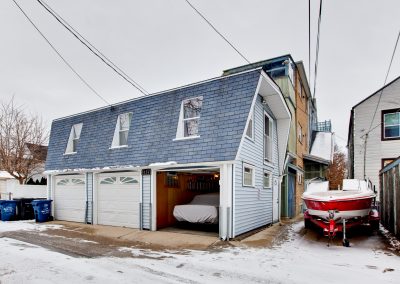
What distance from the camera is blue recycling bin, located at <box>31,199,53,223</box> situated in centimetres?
1280

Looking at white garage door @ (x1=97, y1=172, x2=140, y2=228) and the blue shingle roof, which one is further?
white garage door @ (x1=97, y1=172, x2=140, y2=228)

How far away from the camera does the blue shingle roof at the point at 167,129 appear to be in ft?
29.3

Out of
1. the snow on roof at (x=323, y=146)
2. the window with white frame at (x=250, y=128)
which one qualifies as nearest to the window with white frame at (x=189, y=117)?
the window with white frame at (x=250, y=128)

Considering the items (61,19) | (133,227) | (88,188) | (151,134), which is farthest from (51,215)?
(61,19)

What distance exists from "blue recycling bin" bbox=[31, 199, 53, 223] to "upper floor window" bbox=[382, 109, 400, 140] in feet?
57.3

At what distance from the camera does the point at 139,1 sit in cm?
905

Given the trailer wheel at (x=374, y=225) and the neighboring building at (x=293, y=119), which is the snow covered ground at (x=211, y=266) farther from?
the neighboring building at (x=293, y=119)

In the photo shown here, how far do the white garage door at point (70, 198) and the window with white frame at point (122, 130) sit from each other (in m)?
2.46

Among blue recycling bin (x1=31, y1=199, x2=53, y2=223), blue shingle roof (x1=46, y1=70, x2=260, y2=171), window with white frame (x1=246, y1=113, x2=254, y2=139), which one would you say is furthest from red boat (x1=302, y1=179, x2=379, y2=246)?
blue recycling bin (x1=31, y1=199, x2=53, y2=223)

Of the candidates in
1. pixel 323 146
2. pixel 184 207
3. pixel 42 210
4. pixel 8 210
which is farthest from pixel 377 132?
pixel 8 210

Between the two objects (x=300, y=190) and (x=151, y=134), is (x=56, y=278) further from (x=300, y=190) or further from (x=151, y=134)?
(x=300, y=190)

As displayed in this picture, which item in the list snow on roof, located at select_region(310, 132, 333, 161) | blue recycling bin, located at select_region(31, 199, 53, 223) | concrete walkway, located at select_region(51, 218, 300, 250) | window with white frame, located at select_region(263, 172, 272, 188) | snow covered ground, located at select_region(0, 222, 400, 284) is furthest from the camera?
snow on roof, located at select_region(310, 132, 333, 161)

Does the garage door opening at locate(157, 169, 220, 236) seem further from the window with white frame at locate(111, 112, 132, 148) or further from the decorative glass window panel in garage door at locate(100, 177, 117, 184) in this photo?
the window with white frame at locate(111, 112, 132, 148)

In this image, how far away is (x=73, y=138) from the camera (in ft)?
46.9
